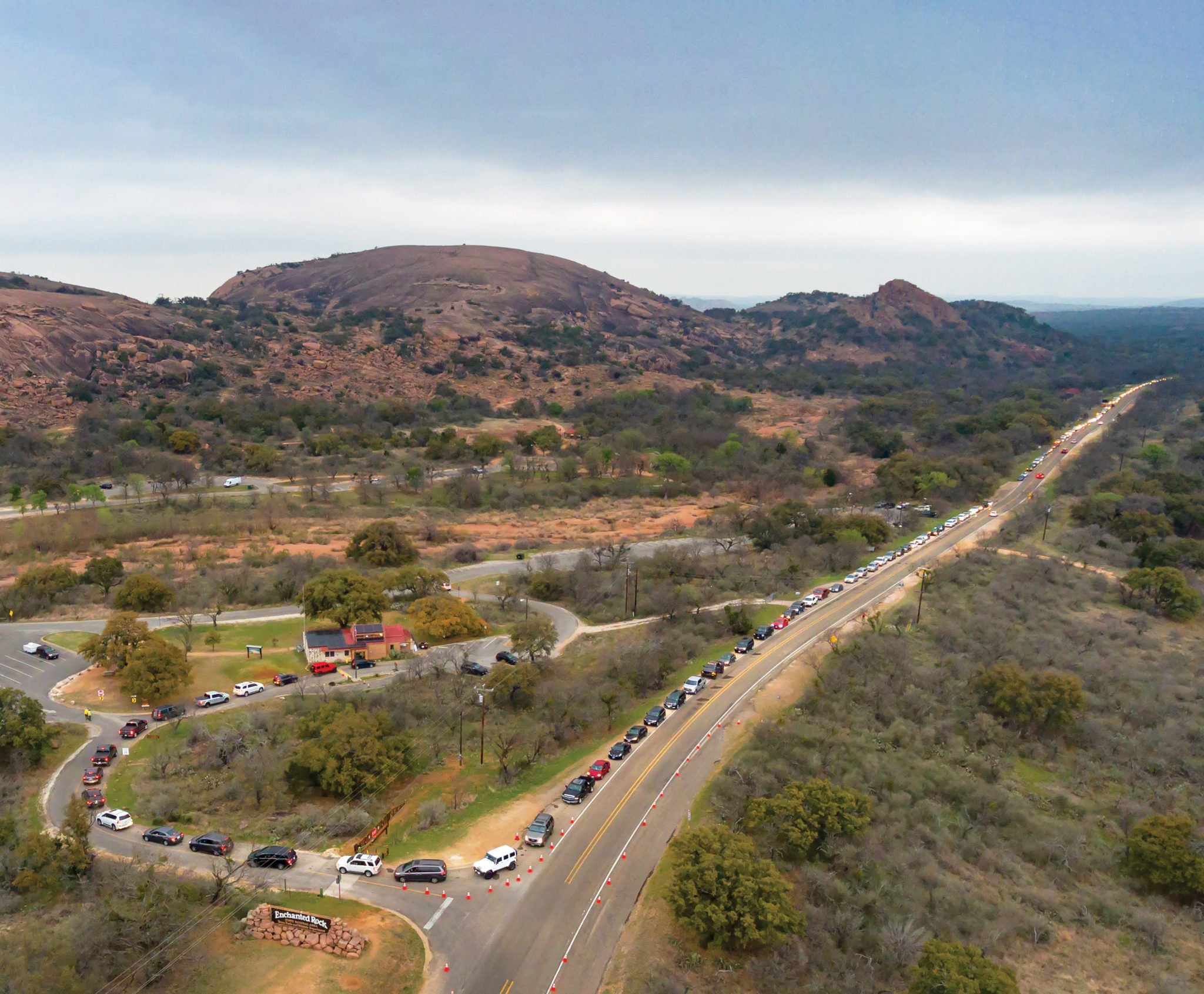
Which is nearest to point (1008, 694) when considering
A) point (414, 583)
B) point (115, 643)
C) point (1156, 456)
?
point (414, 583)

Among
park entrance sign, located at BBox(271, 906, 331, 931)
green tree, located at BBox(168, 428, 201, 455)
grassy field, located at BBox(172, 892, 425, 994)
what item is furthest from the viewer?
green tree, located at BBox(168, 428, 201, 455)

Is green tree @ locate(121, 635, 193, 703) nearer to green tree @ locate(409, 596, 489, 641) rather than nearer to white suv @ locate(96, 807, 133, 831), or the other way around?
white suv @ locate(96, 807, 133, 831)

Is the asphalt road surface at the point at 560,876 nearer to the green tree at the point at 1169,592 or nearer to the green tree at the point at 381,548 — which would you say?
the green tree at the point at 381,548

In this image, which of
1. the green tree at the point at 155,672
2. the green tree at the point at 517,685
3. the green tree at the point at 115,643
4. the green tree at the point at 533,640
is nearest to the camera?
the green tree at the point at 155,672

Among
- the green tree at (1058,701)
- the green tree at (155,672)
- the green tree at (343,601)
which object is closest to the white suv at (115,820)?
the green tree at (155,672)

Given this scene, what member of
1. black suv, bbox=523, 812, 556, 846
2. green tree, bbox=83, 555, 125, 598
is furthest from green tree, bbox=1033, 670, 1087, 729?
green tree, bbox=83, 555, 125, 598
